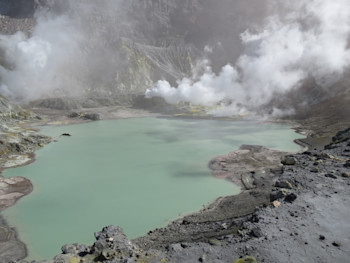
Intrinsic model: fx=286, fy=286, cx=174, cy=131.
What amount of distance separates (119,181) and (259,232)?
16889 mm

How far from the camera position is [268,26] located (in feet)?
419

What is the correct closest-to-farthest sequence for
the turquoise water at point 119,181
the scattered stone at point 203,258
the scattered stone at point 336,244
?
the scattered stone at point 203,258, the scattered stone at point 336,244, the turquoise water at point 119,181

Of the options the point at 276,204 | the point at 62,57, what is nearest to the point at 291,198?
the point at 276,204

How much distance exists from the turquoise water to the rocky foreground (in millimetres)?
2681

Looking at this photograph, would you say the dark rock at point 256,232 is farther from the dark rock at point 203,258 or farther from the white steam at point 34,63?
the white steam at point 34,63

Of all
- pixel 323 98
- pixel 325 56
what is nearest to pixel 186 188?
pixel 323 98

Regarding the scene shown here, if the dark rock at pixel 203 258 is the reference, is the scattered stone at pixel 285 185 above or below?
above

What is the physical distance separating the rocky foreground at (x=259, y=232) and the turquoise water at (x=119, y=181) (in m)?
2.68

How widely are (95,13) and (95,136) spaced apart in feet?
333

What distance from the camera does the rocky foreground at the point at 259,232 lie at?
1338 centimetres

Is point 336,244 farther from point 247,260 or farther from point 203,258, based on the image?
point 203,258

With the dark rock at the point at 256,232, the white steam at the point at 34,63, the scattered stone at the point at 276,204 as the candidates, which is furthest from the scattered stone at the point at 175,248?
the white steam at the point at 34,63

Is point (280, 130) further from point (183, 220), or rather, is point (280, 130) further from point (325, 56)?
point (183, 220)

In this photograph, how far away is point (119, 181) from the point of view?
93.5 feet
